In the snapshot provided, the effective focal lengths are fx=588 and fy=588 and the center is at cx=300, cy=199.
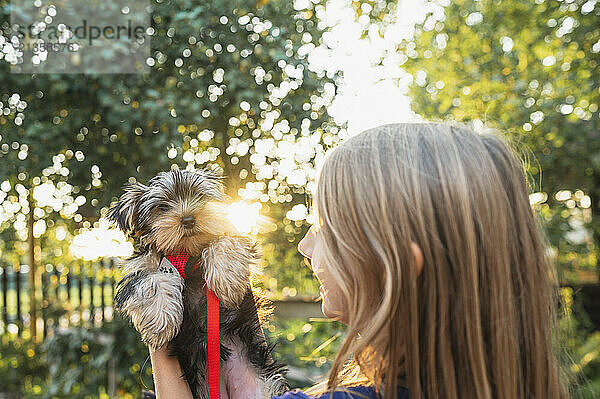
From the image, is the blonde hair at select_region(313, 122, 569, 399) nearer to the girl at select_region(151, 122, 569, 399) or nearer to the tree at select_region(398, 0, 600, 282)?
the girl at select_region(151, 122, 569, 399)

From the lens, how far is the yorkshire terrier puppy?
→ 1420 mm

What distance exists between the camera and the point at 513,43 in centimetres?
579

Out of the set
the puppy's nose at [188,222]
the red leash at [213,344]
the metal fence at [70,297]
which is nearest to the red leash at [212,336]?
the red leash at [213,344]

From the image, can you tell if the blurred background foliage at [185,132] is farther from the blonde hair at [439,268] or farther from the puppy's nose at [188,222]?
the blonde hair at [439,268]

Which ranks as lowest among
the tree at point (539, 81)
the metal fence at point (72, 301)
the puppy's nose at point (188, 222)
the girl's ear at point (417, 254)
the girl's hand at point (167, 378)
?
the metal fence at point (72, 301)

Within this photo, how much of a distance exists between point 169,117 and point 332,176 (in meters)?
2.05

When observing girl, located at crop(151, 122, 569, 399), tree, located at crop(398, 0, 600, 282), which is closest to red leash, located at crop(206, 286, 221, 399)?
girl, located at crop(151, 122, 569, 399)

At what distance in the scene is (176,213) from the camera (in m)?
1.44

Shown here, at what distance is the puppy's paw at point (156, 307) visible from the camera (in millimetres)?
1385

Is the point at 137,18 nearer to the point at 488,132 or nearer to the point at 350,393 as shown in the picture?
the point at 488,132

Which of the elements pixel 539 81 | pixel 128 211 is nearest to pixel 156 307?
pixel 128 211

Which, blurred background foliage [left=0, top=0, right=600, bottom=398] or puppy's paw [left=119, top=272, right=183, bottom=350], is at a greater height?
blurred background foliage [left=0, top=0, right=600, bottom=398]

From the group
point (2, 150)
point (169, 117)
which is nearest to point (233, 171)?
point (169, 117)

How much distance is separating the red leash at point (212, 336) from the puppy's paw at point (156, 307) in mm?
56
